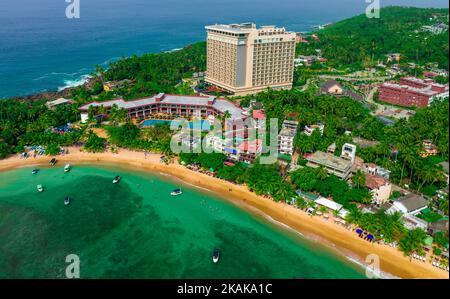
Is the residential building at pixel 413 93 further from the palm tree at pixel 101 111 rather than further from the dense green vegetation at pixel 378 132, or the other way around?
the palm tree at pixel 101 111

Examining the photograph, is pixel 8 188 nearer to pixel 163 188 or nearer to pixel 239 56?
pixel 163 188

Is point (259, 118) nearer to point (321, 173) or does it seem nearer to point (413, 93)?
point (321, 173)

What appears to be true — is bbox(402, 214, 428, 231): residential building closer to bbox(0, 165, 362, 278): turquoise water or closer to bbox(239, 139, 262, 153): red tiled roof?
bbox(0, 165, 362, 278): turquoise water

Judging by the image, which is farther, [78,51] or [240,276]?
[78,51]

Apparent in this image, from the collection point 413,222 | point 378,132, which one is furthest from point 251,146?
point 413,222

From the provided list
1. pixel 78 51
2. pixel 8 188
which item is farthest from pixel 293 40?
pixel 78 51

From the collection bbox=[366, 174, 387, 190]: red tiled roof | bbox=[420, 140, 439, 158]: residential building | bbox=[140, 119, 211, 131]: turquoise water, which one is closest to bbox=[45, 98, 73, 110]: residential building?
bbox=[140, 119, 211, 131]: turquoise water

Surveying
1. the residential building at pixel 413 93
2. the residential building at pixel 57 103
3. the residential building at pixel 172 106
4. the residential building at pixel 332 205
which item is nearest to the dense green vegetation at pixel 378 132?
the residential building at pixel 172 106
